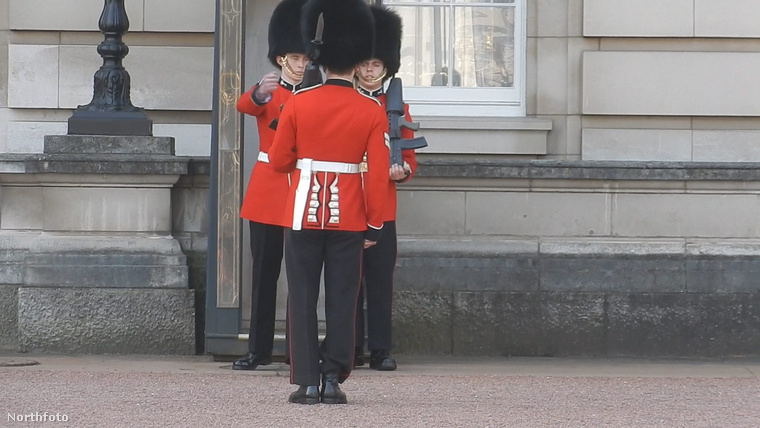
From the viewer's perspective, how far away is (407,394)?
666 cm

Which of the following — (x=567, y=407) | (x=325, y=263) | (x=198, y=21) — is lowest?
(x=567, y=407)

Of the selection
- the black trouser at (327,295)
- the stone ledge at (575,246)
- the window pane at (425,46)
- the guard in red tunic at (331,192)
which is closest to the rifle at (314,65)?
the guard in red tunic at (331,192)

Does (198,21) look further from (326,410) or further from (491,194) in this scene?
(326,410)

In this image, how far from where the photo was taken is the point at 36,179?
832cm

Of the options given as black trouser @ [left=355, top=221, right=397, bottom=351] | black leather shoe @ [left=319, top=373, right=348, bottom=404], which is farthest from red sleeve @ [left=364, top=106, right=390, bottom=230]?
black trouser @ [left=355, top=221, right=397, bottom=351]

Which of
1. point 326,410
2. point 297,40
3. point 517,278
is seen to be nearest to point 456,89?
point 517,278

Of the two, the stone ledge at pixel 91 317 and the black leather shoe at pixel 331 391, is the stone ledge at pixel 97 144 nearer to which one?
the stone ledge at pixel 91 317

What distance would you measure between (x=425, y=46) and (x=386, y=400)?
10.5 feet

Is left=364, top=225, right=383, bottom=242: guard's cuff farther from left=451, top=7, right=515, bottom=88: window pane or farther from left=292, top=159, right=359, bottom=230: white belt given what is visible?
left=451, top=7, right=515, bottom=88: window pane

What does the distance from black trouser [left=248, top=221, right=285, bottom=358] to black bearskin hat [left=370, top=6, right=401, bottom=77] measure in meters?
1.01

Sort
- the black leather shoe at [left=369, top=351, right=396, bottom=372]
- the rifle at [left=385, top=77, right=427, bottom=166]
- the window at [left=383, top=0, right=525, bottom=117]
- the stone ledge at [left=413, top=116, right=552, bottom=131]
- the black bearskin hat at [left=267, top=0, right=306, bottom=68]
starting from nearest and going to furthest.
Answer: the black bearskin hat at [left=267, top=0, right=306, bottom=68]
the rifle at [left=385, top=77, right=427, bottom=166]
the black leather shoe at [left=369, top=351, right=396, bottom=372]
the stone ledge at [left=413, top=116, right=552, bottom=131]
the window at [left=383, top=0, right=525, bottom=117]

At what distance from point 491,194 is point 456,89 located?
0.81 meters

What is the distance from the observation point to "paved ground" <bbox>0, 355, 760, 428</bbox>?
5.91 m

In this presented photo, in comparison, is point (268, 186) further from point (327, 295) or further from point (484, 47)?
point (484, 47)
